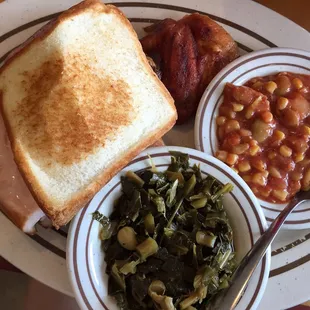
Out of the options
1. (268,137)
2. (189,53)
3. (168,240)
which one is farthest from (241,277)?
(189,53)

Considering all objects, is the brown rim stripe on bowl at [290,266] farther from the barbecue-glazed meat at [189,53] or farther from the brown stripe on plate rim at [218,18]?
the brown stripe on plate rim at [218,18]

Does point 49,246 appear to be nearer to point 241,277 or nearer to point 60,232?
point 60,232

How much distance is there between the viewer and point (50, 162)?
78.9 inches

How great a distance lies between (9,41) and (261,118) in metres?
1.29

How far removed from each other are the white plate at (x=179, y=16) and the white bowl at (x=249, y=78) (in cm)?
15

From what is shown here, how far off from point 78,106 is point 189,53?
Answer: 0.63 metres

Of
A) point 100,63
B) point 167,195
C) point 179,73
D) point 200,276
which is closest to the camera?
point 200,276

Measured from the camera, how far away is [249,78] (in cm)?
238

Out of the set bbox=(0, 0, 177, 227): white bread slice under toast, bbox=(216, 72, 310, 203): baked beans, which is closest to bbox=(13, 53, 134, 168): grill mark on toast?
bbox=(0, 0, 177, 227): white bread slice under toast

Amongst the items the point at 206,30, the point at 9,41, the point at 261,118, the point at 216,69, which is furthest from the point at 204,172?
the point at 9,41

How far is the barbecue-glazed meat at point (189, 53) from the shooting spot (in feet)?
7.59

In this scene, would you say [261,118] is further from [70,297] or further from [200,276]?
[70,297]

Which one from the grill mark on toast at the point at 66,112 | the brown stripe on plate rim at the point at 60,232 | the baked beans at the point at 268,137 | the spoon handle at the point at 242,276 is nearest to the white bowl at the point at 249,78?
the baked beans at the point at 268,137

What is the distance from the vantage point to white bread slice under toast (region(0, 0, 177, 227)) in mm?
2002
